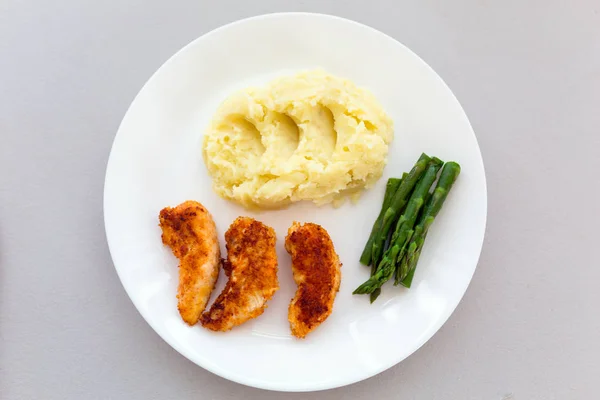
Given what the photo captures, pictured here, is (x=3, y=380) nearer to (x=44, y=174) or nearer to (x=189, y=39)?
(x=44, y=174)

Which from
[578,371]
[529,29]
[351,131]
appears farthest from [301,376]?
[529,29]

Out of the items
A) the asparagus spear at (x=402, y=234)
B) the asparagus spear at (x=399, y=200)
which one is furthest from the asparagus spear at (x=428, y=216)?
the asparagus spear at (x=399, y=200)

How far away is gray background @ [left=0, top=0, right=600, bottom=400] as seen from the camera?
436 centimetres

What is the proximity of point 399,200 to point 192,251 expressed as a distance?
5.26 feet

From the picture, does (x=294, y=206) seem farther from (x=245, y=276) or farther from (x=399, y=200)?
(x=399, y=200)

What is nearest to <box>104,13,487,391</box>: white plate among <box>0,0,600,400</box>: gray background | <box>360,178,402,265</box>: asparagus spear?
<box>360,178,402,265</box>: asparagus spear

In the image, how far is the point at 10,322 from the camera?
4.43 meters

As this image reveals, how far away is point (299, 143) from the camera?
4.27 meters

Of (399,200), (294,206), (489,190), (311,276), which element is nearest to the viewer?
(311,276)

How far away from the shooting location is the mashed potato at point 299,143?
415 centimetres

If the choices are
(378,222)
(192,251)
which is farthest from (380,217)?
(192,251)

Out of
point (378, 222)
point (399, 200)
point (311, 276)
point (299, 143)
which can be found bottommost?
point (311, 276)

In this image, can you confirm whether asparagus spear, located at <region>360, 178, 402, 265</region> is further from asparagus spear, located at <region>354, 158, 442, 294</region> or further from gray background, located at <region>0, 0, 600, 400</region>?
gray background, located at <region>0, 0, 600, 400</region>

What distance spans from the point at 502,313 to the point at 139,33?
12.8ft
